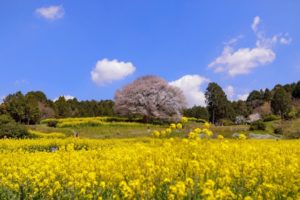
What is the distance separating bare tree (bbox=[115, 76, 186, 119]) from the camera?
44219mm

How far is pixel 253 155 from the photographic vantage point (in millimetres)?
9625

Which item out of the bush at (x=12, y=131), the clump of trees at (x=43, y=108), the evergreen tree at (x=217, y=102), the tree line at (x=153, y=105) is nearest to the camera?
the bush at (x=12, y=131)

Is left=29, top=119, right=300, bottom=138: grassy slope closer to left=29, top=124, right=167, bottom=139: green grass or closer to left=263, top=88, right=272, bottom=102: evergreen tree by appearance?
left=29, top=124, right=167, bottom=139: green grass

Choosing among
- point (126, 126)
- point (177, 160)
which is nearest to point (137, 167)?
point (177, 160)

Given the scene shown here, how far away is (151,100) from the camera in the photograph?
44125mm

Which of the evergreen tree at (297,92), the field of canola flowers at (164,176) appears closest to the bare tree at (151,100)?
the evergreen tree at (297,92)

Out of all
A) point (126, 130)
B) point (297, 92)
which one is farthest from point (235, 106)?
point (126, 130)

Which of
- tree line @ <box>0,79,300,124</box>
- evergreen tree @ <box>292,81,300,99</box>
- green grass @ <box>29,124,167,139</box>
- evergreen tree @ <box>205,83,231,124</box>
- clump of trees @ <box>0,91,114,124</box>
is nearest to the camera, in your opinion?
green grass @ <box>29,124,167,139</box>

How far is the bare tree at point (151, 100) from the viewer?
44219 mm

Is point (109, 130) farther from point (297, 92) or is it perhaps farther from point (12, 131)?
point (297, 92)

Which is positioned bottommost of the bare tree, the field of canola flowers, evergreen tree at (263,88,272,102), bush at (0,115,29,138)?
the field of canola flowers

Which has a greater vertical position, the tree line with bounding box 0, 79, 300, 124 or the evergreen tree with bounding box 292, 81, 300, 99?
the evergreen tree with bounding box 292, 81, 300, 99

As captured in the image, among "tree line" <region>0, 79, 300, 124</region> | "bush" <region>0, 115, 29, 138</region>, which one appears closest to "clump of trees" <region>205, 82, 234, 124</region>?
"tree line" <region>0, 79, 300, 124</region>

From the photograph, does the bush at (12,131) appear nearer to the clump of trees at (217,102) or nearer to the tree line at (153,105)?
the tree line at (153,105)
